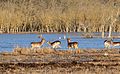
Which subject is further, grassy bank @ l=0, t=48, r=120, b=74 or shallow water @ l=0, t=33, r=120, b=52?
shallow water @ l=0, t=33, r=120, b=52

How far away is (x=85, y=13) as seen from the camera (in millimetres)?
136000

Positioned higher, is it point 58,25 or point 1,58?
point 1,58

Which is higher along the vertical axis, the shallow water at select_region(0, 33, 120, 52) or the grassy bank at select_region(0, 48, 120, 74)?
the grassy bank at select_region(0, 48, 120, 74)

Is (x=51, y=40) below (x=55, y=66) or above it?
below

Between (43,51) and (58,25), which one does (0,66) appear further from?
(58,25)

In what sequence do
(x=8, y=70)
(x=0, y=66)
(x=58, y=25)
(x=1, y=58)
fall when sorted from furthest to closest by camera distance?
(x=58, y=25) < (x=1, y=58) < (x=0, y=66) < (x=8, y=70)

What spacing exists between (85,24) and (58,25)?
13.0 metres

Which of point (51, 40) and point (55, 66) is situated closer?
point (55, 66)

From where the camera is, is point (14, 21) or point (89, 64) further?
point (14, 21)

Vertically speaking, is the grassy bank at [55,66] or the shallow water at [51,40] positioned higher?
the grassy bank at [55,66]

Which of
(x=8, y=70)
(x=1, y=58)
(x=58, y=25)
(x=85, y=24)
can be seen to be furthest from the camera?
(x=58, y=25)

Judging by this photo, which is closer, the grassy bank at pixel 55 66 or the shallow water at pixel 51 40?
the grassy bank at pixel 55 66

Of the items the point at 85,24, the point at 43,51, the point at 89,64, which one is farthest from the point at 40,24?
the point at 89,64

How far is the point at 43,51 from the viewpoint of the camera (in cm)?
3541
